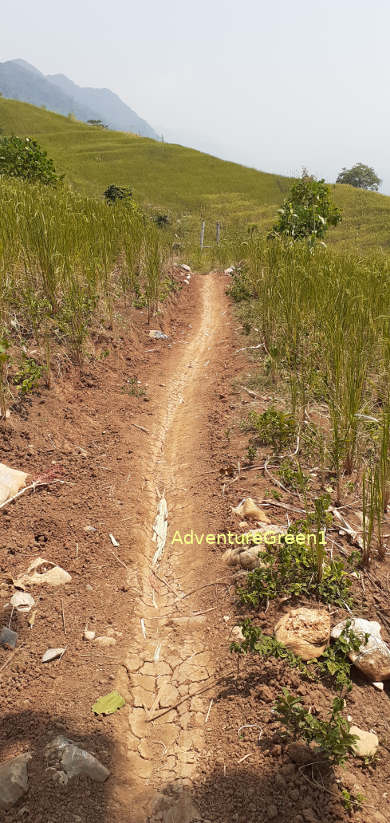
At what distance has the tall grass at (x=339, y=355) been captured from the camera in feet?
9.09

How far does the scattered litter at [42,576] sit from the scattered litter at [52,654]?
0.41 m

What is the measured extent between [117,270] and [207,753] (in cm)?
611

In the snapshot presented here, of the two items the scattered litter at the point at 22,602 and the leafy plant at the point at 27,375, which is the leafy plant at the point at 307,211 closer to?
the leafy plant at the point at 27,375

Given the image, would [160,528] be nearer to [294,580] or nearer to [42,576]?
[42,576]

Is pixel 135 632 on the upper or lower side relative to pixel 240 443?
lower

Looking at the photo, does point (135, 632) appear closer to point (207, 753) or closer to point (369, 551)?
point (207, 753)

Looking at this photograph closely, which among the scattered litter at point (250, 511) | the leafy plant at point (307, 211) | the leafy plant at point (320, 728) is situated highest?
the leafy plant at point (307, 211)

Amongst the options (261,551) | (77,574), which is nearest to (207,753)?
(261,551)

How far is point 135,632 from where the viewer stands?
86.7 inches

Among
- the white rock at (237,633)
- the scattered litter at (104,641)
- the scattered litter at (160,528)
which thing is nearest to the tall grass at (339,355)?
the white rock at (237,633)

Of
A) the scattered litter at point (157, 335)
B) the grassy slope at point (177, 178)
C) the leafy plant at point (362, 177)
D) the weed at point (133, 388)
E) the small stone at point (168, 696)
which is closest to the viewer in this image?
the small stone at point (168, 696)

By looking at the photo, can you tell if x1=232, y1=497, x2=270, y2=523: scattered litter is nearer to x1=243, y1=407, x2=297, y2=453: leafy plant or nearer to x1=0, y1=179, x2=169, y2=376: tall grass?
x1=243, y1=407, x2=297, y2=453: leafy plant

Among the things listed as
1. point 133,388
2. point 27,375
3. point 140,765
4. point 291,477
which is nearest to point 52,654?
point 140,765

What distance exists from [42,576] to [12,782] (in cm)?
102
